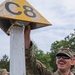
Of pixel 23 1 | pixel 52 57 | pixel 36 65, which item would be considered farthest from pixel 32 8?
pixel 52 57

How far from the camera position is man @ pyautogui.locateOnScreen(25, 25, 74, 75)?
3275 mm

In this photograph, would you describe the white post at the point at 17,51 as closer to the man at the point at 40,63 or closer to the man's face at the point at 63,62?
the man at the point at 40,63

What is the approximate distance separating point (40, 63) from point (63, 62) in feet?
0.93

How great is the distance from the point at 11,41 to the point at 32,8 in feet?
1.44

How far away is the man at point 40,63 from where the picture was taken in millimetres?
3275

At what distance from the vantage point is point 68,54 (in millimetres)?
3838

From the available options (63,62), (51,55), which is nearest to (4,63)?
(51,55)

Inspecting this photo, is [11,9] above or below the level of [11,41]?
above

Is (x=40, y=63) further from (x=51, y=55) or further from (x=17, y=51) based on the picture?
(x=51, y=55)

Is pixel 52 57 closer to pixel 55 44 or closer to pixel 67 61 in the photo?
pixel 55 44

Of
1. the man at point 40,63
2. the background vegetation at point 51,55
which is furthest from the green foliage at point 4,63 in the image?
the man at point 40,63

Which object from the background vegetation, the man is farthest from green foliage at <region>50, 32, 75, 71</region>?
the man

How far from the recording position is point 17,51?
308 cm

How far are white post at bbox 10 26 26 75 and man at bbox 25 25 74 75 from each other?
0.15m
